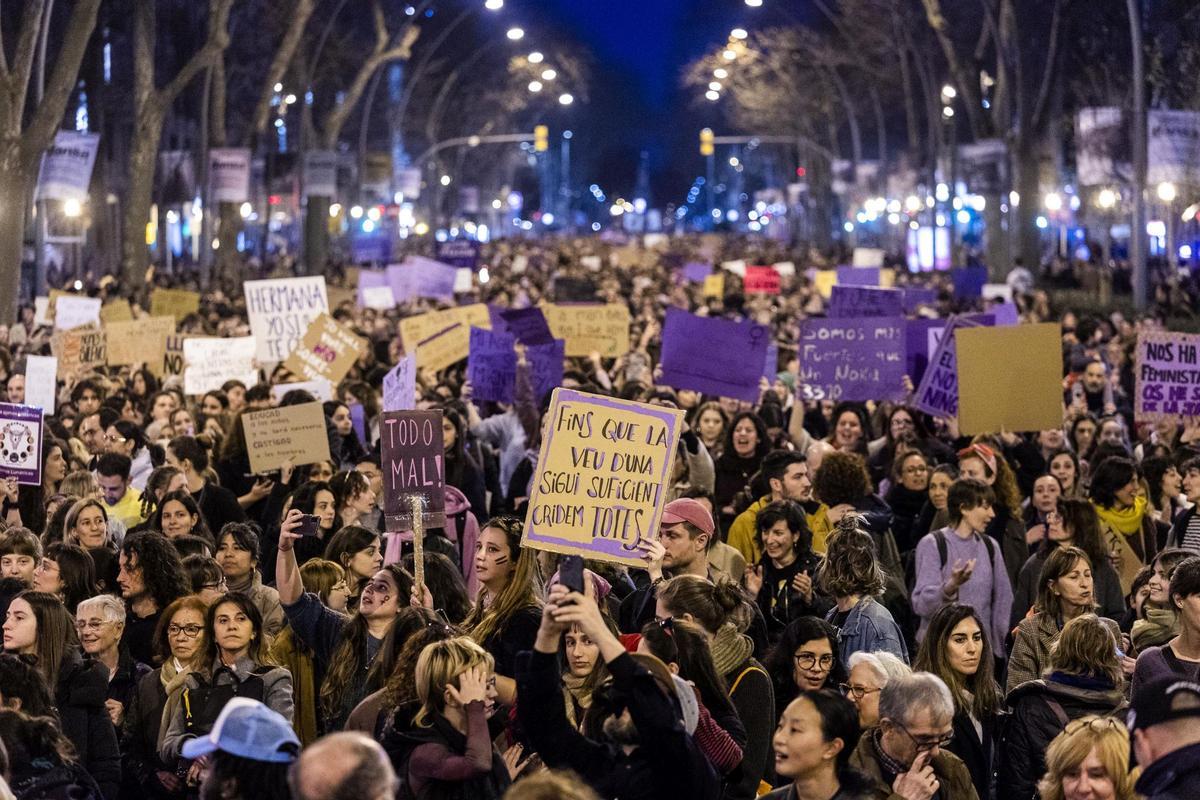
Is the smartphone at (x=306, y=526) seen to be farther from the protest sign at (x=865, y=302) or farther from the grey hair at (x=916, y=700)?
the protest sign at (x=865, y=302)

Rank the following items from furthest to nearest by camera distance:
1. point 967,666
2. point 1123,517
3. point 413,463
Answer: point 1123,517 → point 413,463 → point 967,666

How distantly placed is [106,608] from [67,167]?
72.1 feet

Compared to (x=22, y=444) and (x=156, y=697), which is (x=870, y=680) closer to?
(x=156, y=697)

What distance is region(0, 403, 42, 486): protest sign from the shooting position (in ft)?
38.4

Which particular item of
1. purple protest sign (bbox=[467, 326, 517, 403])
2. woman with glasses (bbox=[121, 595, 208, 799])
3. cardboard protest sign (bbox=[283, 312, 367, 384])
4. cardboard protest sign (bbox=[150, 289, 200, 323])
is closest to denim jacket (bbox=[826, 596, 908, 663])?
woman with glasses (bbox=[121, 595, 208, 799])

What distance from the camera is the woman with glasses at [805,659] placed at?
755 cm

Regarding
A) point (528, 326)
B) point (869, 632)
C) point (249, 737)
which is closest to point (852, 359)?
point (528, 326)

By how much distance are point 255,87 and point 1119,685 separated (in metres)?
48.0

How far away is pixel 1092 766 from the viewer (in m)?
5.81

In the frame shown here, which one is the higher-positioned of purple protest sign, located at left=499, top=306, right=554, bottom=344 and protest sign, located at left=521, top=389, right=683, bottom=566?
purple protest sign, located at left=499, top=306, right=554, bottom=344

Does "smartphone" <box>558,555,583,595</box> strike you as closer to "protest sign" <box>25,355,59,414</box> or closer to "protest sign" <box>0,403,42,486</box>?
"protest sign" <box>0,403,42,486</box>

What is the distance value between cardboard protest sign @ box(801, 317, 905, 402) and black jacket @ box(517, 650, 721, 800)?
10378 millimetres

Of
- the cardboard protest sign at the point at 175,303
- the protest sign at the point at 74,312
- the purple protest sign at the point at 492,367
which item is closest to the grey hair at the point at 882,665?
the purple protest sign at the point at 492,367

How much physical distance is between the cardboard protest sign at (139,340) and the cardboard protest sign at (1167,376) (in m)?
9.05
